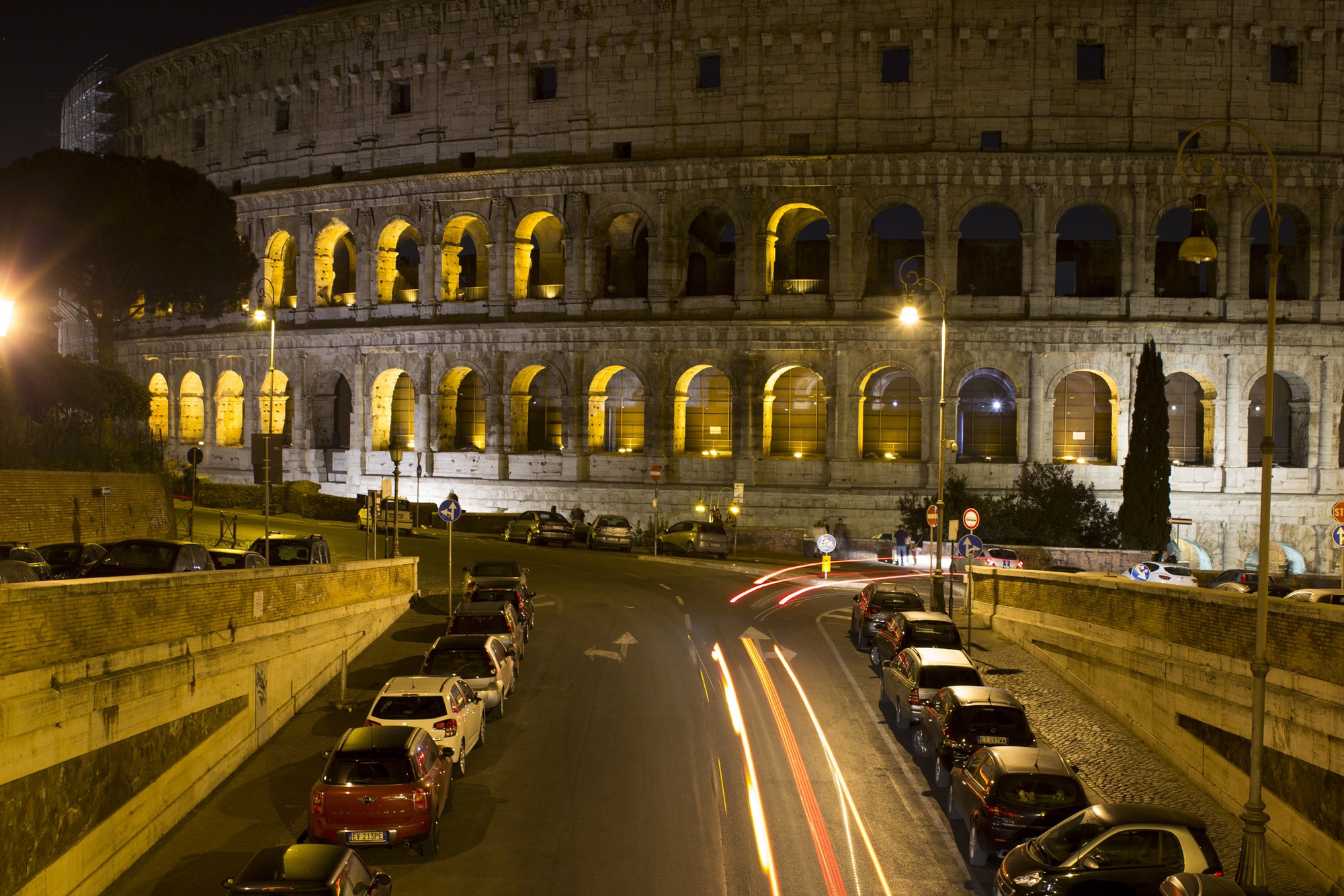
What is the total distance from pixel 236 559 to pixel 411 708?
1001 centimetres

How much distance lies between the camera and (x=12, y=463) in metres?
28.6

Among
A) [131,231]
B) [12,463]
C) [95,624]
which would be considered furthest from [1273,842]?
[131,231]

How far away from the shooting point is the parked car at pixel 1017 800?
1303 cm

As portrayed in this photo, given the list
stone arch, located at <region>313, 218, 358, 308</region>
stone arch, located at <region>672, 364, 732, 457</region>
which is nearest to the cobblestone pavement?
stone arch, located at <region>672, 364, 732, 457</region>

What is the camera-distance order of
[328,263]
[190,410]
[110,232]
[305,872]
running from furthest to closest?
[190,410] < [328,263] < [110,232] < [305,872]

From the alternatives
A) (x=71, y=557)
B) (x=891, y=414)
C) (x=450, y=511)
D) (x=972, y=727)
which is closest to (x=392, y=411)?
(x=891, y=414)

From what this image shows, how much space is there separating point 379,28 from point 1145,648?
46838 mm

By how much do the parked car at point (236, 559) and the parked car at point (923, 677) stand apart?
14.0 meters

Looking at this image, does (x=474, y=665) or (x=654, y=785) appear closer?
(x=654, y=785)

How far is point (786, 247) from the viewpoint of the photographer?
161ft

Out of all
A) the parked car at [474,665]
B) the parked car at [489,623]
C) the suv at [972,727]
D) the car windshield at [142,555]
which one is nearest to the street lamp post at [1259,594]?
the suv at [972,727]

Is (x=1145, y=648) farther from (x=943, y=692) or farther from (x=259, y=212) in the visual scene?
(x=259, y=212)

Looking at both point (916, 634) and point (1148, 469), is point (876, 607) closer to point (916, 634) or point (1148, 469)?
point (916, 634)

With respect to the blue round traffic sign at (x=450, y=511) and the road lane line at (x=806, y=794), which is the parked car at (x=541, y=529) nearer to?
the blue round traffic sign at (x=450, y=511)
